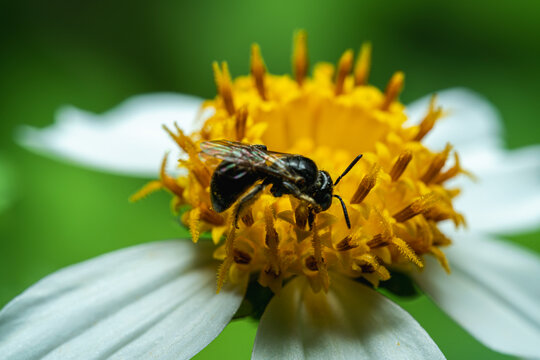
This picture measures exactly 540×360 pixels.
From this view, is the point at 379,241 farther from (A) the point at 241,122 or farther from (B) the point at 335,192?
(A) the point at 241,122

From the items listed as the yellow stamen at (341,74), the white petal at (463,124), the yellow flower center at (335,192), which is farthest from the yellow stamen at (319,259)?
the white petal at (463,124)

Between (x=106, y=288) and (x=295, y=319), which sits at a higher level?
(x=106, y=288)

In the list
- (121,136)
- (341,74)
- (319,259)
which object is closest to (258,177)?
(319,259)

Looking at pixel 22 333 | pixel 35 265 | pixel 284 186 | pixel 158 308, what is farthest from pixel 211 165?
pixel 35 265

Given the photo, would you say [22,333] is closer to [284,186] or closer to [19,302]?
[19,302]

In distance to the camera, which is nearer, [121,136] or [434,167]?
[434,167]

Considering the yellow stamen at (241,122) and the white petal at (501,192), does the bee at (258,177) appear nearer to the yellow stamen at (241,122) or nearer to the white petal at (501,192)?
the yellow stamen at (241,122)

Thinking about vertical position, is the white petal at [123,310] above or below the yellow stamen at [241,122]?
below
